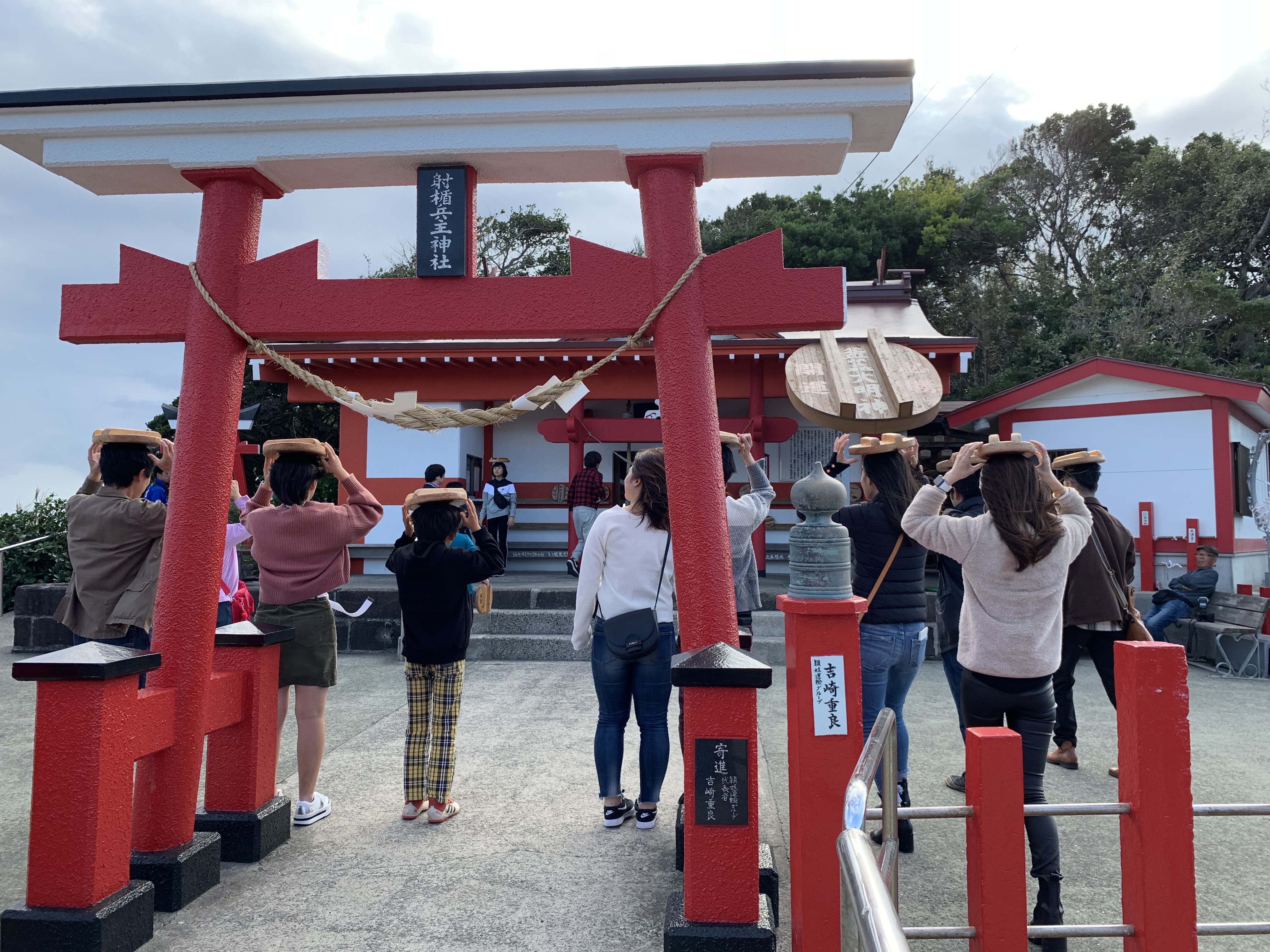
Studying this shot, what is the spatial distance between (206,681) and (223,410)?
3.83 feet

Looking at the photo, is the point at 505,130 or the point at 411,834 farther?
the point at 411,834

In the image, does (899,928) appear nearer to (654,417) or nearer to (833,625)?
(833,625)

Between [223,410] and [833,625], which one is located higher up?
[223,410]

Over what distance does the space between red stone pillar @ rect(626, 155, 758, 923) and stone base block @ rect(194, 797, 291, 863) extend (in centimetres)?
192

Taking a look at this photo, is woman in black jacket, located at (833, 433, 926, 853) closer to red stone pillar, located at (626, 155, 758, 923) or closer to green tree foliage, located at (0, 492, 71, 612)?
red stone pillar, located at (626, 155, 758, 923)

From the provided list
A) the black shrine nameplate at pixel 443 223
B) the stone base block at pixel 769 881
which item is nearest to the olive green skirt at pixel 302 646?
the black shrine nameplate at pixel 443 223

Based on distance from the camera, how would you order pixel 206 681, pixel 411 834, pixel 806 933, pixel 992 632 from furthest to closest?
pixel 411 834 < pixel 206 681 < pixel 992 632 < pixel 806 933

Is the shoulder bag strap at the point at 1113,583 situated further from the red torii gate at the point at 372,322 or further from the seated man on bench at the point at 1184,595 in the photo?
the seated man on bench at the point at 1184,595

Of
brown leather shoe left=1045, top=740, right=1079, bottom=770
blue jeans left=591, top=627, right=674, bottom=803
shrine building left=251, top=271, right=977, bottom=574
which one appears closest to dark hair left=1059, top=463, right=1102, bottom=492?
brown leather shoe left=1045, top=740, right=1079, bottom=770

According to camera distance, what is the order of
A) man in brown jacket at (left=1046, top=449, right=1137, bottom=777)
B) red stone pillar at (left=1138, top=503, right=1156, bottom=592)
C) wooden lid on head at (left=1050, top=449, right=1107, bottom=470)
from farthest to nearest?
red stone pillar at (left=1138, top=503, right=1156, bottom=592) < wooden lid on head at (left=1050, top=449, right=1107, bottom=470) < man in brown jacket at (left=1046, top=449, right=1137, bottom=777)

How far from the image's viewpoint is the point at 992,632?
2.84m

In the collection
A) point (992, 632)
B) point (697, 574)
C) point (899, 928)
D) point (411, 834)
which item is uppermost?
point (697, 574)

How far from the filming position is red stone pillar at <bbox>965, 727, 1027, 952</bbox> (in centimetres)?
216

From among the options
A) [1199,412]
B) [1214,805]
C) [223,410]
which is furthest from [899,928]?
[1199,412]
